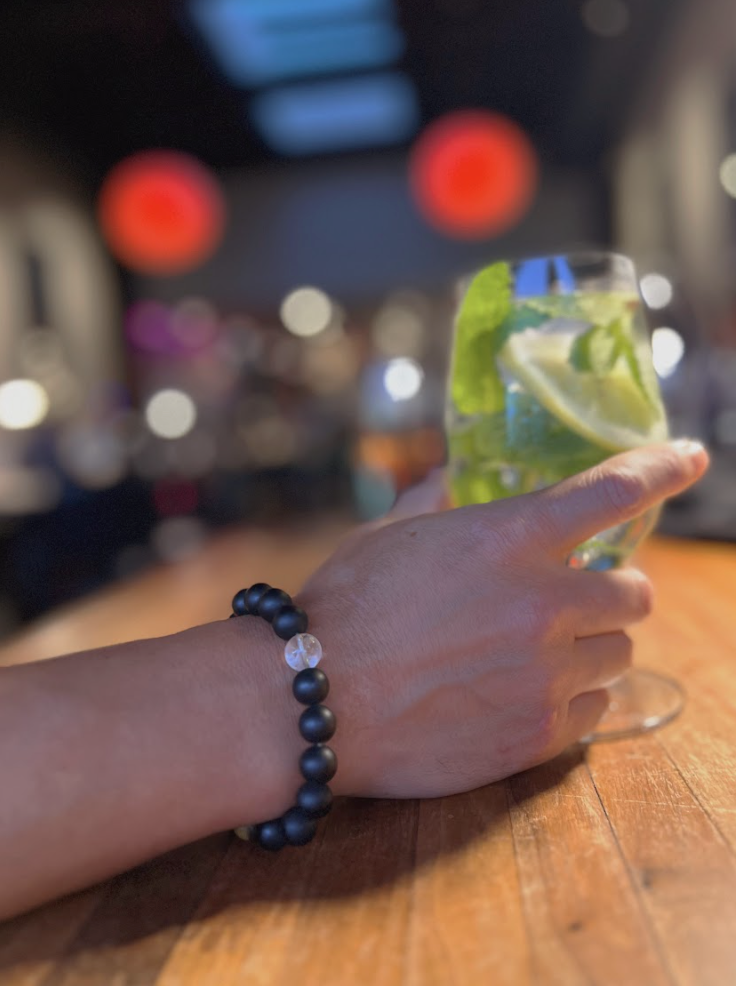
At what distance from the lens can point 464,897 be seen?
17.5 inches

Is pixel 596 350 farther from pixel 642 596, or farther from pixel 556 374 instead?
pixel 642 596

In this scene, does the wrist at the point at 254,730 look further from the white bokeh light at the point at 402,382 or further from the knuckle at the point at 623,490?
the white bokeh light at the point at 402,382

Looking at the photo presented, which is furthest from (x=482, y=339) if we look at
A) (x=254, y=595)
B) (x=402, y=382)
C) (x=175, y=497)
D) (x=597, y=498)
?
(x=175, y=497)

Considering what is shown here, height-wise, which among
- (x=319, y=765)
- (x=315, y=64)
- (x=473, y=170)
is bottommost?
(x=319, y=765)

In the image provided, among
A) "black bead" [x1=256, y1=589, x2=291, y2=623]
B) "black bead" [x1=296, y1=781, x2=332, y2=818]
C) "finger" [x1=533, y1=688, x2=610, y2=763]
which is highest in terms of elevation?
"black bead" [x1=256, y1=589, x2=291, y2=623]

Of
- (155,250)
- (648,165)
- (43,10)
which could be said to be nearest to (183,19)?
(43,10)

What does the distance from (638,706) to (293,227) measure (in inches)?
362

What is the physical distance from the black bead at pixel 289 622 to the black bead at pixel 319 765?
0.24 ft

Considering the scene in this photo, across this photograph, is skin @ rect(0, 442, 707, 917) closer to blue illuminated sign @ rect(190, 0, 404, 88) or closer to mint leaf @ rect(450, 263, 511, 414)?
mint leaf @ rect(450, 263, 511, 414)

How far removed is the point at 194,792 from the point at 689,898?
0.27 meters

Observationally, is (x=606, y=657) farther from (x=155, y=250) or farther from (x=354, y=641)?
(x=155, y=250)

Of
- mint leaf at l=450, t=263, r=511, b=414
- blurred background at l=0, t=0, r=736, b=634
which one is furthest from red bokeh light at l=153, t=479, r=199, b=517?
mint leaf at l=450, t=263, r=511, b=414

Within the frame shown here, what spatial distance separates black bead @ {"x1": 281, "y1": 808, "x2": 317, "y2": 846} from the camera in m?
0.51

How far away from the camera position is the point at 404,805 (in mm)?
567
